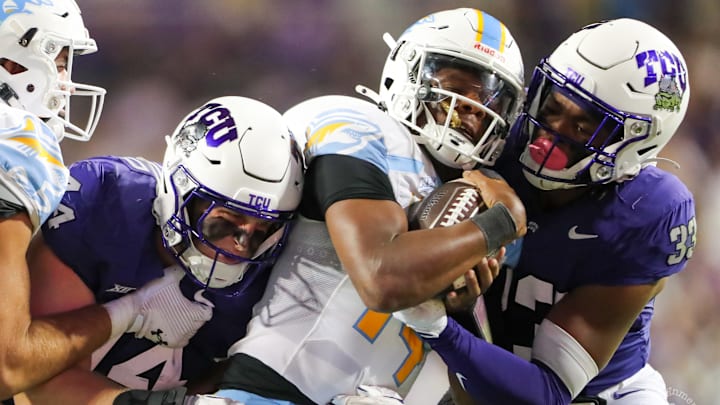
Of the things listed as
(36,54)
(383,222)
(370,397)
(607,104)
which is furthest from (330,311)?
(36,54)

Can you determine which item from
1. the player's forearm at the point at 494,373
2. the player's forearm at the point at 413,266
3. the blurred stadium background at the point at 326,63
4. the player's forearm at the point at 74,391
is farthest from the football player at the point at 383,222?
the blurred stadium background at the point at 326,63

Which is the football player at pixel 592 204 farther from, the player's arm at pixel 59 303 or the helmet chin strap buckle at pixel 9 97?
the helmet chin strap buckle at pixel 9 97

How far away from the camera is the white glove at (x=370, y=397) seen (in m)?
1.94

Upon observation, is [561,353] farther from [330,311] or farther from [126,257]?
[126,257]

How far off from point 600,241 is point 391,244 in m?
0.67

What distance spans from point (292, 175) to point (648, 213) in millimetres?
870

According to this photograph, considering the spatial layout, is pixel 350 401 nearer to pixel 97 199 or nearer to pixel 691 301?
pixel 97 199

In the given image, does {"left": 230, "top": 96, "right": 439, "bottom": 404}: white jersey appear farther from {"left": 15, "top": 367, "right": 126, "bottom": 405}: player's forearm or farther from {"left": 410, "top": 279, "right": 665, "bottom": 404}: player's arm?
{"left": 15, "top": 367, "right": 126, "bottom": 405}: player's forearm

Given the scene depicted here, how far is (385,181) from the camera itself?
75.0 inches

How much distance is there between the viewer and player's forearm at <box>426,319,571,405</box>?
201 cm

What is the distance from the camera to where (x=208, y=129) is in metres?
1.97

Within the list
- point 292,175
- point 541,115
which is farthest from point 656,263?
point 292,175

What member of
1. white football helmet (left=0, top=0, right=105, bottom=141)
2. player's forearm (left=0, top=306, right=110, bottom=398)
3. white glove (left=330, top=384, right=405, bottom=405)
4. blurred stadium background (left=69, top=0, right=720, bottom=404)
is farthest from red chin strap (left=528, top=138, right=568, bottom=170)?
blurred stadium background (left=69, top=0, right=720, bottom=404)

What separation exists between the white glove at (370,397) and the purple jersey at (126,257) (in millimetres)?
324
